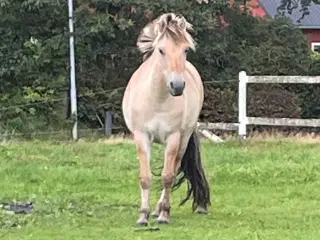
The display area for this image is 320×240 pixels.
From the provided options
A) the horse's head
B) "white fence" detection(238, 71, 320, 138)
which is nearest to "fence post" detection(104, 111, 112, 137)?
"white fence" detection(238, 71, 320, 138)

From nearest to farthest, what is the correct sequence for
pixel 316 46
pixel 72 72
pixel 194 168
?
pixel 194 168 < pixel 72 72 < pixel 316 46

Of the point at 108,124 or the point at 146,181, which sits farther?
the point at 108,124

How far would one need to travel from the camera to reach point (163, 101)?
8102mm

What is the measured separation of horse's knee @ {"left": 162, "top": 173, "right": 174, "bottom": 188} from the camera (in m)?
8.39

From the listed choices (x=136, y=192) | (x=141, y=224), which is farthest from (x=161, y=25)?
(x=136, y=192)

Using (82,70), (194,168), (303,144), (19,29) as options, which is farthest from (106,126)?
(194,168)

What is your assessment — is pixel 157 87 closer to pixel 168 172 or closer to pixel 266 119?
pixel 168 172

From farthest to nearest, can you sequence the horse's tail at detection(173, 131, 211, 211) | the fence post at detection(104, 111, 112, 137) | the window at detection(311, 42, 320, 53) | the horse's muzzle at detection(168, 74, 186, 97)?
the window at detection(311, 42, 320, 53), the fence post at detection(104, 111, 112, 137), the horse's tail at detection(173, 131, 211, 211), the horse's muzzle at detection(168, 74, 186, 97)

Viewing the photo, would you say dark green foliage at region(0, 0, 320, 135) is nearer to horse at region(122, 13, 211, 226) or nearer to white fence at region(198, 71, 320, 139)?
white fence at region(198, 71, 320, 139)

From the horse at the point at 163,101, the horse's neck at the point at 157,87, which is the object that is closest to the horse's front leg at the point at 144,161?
the horse at the point at 163,101

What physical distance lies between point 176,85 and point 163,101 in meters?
0.61

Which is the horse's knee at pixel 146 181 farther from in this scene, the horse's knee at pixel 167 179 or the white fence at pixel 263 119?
the white fence at pixel 263 119

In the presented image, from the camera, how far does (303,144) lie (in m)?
15.3

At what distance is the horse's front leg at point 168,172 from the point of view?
8188 mm
